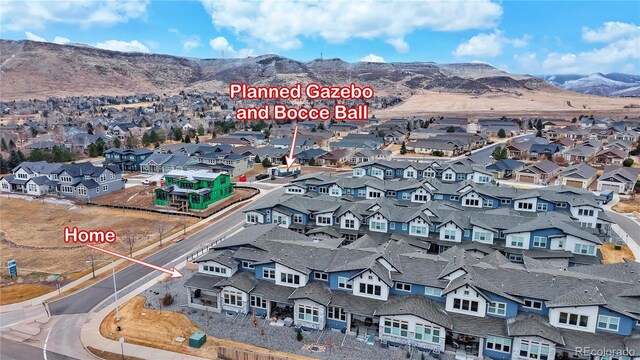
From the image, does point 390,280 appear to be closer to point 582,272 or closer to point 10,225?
point 582,272

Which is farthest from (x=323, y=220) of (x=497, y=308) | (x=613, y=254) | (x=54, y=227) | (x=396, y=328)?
(x=54, y=227)

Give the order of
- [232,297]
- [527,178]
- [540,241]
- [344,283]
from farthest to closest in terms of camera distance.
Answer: [527,178]
[540,241]
[232,297]
[344,283]

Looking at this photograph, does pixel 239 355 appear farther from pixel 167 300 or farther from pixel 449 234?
pixel 449 234

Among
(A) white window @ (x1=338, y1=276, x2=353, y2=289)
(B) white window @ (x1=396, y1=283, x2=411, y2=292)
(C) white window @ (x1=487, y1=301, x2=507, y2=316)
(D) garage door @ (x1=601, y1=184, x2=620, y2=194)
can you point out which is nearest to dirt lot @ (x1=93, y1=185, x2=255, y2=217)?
(A) white window @ (x1=338, y1=276, x2=353, y2=289)

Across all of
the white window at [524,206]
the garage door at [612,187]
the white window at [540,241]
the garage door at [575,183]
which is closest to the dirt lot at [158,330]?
the white window at [540,241]

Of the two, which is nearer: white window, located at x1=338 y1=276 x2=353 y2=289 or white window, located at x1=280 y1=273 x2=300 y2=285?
white window, located at x1=338 y1=276 x2=353 y2=289

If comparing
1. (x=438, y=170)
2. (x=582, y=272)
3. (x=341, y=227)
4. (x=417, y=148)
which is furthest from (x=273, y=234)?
(x=417, y=148)

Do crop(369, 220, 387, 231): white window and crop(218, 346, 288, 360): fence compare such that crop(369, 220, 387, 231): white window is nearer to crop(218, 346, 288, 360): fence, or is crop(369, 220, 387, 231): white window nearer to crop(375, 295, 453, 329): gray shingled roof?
crop(375, 295, 453, 329): gray shingled roof

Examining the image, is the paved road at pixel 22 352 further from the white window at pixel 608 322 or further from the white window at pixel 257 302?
the white window at pixel 608 322
